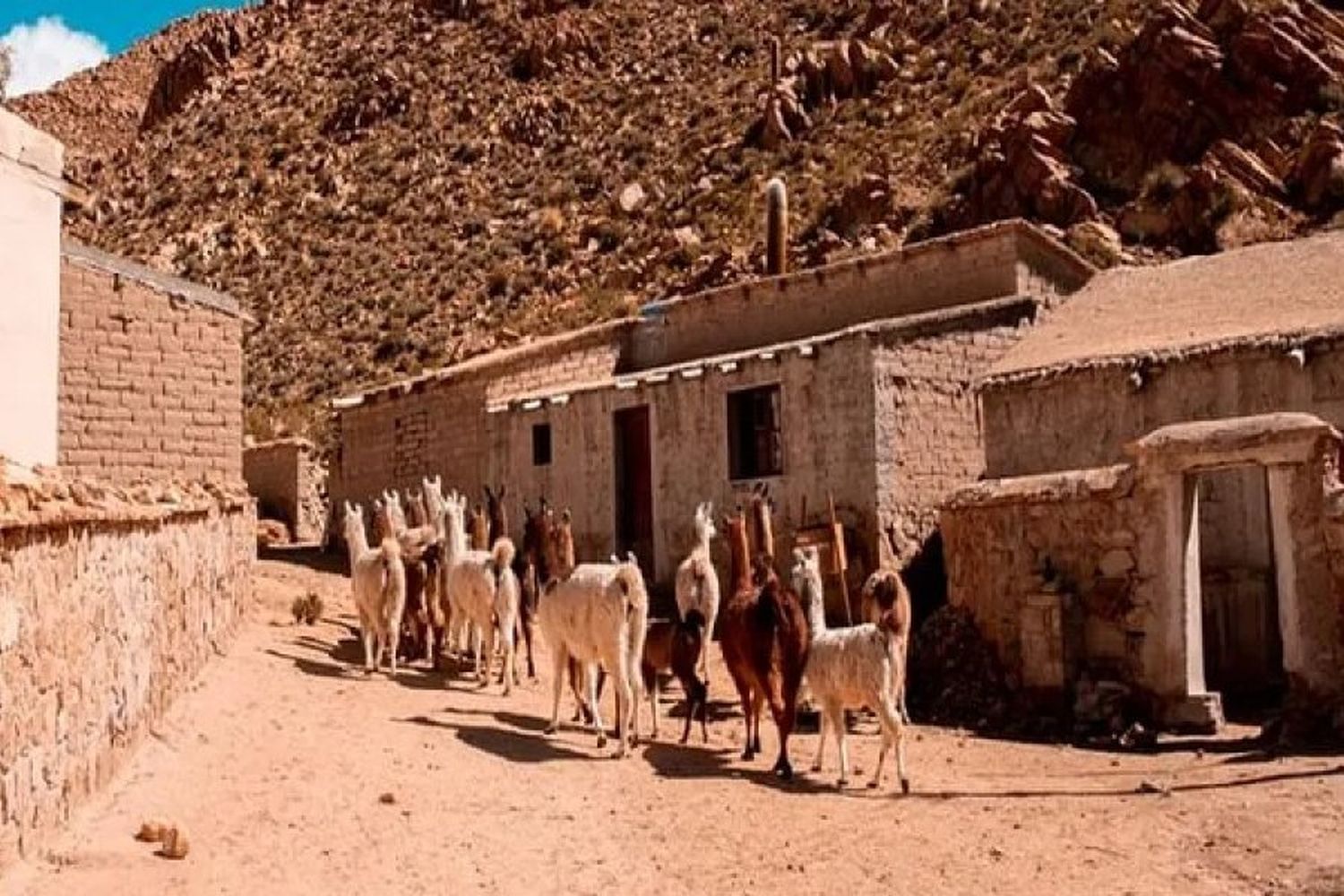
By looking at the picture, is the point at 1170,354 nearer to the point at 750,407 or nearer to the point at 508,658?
the point at 750,407

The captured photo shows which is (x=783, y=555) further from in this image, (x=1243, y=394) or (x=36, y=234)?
(x=36, y=234)

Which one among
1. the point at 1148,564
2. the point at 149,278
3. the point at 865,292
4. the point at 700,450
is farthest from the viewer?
the point at 865,292

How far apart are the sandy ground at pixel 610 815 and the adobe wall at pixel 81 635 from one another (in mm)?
274

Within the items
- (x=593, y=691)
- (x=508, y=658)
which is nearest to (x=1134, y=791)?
(x=593, y=691)

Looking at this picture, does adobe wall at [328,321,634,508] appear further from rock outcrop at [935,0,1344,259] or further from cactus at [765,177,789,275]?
rock outcrop at [935,0,1344,259]

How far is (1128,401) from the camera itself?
59.4 feet

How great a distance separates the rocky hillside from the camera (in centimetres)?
3612

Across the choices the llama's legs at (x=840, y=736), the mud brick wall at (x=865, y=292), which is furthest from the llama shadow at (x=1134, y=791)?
the mud brick wall at (x=865, y=292)

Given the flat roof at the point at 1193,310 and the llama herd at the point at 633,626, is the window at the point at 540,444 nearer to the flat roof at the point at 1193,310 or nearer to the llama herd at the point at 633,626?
the llama herd at the point at 633,626

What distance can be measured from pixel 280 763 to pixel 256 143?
58.2 metres

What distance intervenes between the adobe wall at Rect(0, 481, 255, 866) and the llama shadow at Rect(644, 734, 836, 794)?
4.30 meters

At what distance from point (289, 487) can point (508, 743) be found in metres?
20.1

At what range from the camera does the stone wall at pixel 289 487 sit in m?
31.7

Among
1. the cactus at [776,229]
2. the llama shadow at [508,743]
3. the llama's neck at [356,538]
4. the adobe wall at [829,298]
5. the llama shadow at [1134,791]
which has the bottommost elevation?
the llama shadow at [1134,791]
